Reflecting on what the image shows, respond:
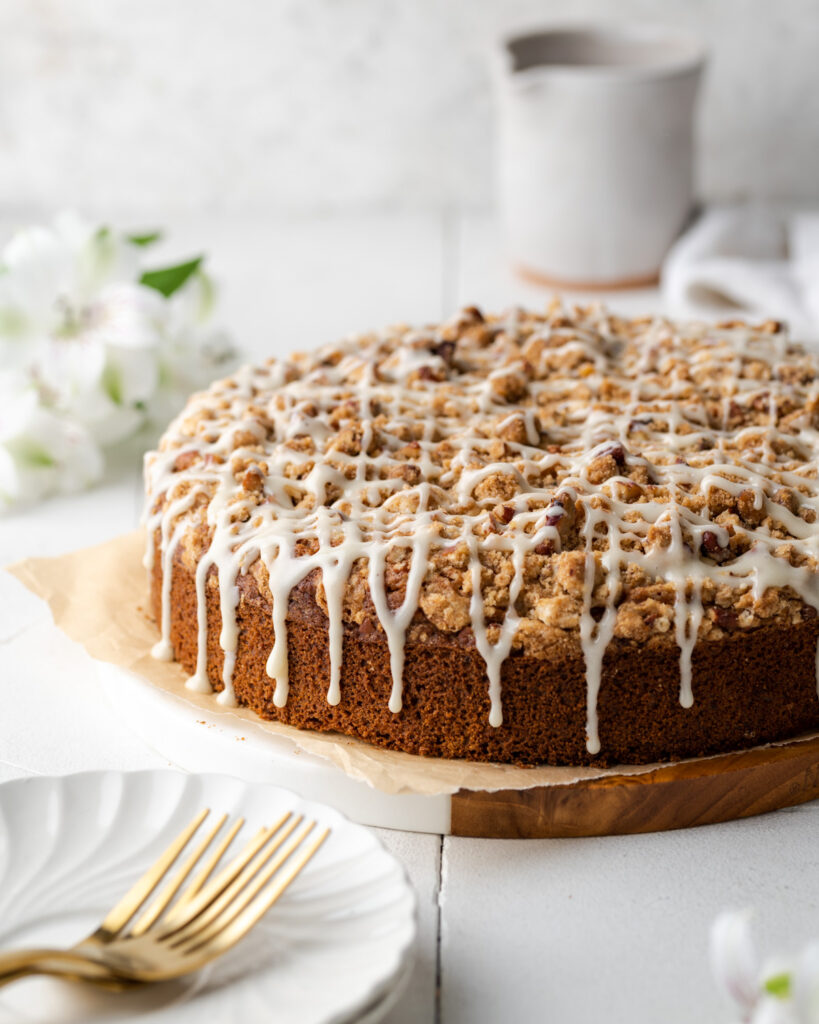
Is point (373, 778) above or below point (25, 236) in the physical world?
below

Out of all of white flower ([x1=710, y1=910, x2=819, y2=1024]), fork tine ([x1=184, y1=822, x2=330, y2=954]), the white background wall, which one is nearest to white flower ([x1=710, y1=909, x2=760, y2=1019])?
white flower ([x1=710, y1=910, x2=819, y2=1024])

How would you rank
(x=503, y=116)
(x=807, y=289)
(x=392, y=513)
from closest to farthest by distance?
(x=392, y=513) → (x=807, y=289) → (x=503, y=116)

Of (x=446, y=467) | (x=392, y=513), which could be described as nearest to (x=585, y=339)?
(x=446, y=467)

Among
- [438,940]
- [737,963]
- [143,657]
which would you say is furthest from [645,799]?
[143,657]

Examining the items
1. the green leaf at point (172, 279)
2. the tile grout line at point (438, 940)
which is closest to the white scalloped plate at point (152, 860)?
the tile grout line at point (438, 940)

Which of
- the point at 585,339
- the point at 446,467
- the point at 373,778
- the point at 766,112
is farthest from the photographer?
the point at 766,112

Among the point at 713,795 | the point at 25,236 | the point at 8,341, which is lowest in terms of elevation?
the point at 713,795

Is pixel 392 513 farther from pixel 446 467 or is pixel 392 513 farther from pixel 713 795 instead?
pixel 713 795

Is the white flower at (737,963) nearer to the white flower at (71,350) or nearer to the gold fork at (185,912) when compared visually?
the gold fork at (185,912)
